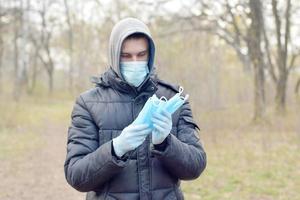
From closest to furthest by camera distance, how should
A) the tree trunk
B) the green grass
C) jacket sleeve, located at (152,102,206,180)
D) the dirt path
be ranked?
jacket sleeve, located at (152,102,206,180) < the dirt path < the green grass < the tree trunk

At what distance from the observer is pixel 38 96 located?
38.8 meters

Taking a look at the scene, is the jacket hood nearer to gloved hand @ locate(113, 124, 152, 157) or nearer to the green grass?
gloved hand @ locate(113, 124, 152, 157)

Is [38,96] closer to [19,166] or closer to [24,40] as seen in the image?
[24,40]

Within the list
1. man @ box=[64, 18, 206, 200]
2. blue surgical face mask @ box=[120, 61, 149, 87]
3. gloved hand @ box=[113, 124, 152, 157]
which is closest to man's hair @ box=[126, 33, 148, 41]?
man @ box=[64, 18, 206, 200]

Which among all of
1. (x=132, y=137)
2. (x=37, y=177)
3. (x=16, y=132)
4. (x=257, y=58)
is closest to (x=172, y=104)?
(x=132, y=137)

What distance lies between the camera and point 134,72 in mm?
2414

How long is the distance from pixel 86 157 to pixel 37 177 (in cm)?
690

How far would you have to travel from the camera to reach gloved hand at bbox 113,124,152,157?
212cm

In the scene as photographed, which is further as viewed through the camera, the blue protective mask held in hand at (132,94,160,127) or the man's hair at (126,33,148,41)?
the man's hair at (126,33,148,41)

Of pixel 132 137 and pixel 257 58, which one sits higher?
pixel 257 58

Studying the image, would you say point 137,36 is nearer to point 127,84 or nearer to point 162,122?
point 127,84

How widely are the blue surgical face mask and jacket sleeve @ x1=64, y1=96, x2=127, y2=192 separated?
0.81 feet

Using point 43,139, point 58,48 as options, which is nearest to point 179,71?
point 43,139

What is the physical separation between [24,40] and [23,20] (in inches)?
53.6
